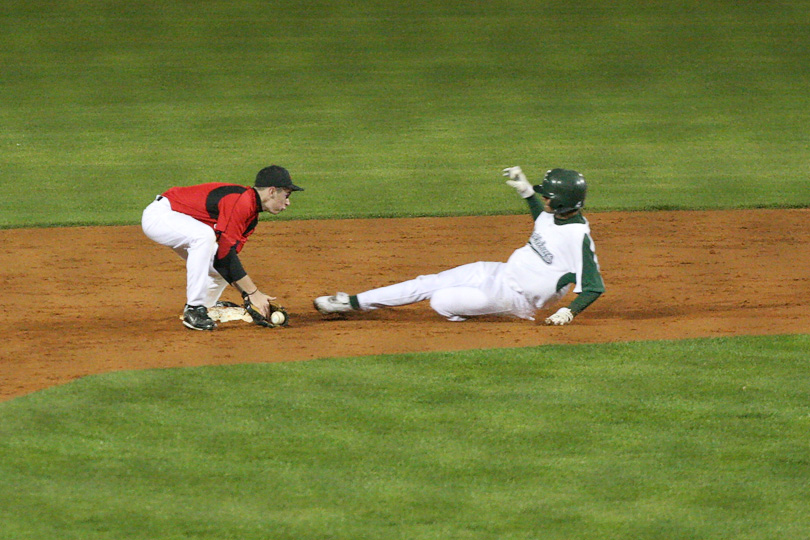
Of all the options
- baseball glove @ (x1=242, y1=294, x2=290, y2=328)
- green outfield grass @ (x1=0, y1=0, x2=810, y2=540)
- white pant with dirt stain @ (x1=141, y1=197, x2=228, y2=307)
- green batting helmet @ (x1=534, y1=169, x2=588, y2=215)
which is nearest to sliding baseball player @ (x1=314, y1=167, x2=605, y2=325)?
green batting helmet @ (x1=534, y1=169, x2=588, y2=215)

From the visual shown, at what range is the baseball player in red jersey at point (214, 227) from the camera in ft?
23.9

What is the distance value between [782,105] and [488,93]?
4.77 metres

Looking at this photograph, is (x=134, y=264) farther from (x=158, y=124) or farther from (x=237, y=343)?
(x=158, y=124)

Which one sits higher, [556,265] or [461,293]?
[556,265]

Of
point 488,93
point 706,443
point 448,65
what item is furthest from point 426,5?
point 706,443

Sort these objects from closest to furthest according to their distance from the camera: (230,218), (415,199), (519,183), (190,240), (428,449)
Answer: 1. (428,449)
2. (230,218)
3. (190,240)
4. (519,183)
5. (415,199)

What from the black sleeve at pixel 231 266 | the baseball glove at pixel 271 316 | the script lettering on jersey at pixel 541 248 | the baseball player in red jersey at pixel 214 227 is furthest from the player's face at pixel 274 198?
the script lettering on jersey at pixel 541 248

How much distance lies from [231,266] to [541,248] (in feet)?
6.20

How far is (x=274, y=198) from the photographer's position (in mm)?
7316

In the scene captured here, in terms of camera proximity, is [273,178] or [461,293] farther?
[461,293]

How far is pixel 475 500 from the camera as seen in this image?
4.94 m

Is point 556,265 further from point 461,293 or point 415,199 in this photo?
point 415,199

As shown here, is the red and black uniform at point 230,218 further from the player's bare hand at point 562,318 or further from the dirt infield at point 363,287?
the player's bare hand at point 562,318

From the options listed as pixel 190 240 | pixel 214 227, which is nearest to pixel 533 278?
pixel 214 227
